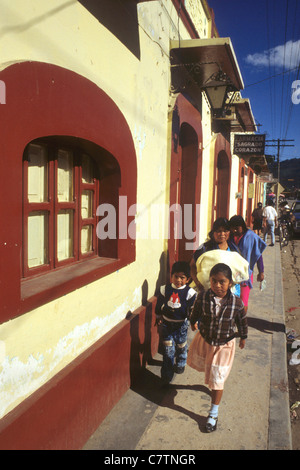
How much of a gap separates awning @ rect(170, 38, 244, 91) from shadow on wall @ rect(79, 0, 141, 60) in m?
1.26

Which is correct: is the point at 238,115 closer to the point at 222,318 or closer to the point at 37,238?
the point at 222,318

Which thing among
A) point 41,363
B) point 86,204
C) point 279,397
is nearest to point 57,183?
point 86,204

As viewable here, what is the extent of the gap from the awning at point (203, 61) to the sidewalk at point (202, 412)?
371 centimetres

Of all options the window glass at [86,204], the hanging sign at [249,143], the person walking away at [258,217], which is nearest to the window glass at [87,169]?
the window glass at [86,204]

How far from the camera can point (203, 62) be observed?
5102 millimetres

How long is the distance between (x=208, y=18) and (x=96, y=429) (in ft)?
24.4

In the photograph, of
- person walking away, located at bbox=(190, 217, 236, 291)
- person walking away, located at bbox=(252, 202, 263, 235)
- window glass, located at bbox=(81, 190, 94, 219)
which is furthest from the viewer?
person walking away, located at bbox=(252, 202, 263, 235)

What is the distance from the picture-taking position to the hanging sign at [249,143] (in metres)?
9.91

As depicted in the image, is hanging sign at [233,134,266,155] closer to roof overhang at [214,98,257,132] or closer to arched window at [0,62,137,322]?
roof overhang at [214,98,257,132]

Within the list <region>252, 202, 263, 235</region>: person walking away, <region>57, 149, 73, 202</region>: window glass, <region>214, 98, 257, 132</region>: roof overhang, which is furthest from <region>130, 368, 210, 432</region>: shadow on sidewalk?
<region>252, 202, 263, 235</region>: person walking away

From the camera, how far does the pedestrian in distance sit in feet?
12.7
